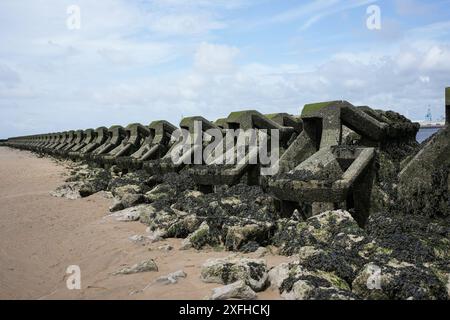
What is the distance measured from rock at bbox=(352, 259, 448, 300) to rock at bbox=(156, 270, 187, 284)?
2.02 metres

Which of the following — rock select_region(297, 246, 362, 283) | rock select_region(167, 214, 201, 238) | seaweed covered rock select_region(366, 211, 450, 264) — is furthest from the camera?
rock select_region(167, 214, 201, 238)

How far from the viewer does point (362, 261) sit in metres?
5.33

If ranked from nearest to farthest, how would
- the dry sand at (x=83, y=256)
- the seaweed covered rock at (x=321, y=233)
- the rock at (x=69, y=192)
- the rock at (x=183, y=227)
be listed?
the dry sand at (x=83, y=256) → the seaweed covered rock at (x=321, y=233) → the rock at (x=183, y=227) → the rock at (x=69, y=192)

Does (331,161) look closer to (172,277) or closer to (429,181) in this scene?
(429,181)

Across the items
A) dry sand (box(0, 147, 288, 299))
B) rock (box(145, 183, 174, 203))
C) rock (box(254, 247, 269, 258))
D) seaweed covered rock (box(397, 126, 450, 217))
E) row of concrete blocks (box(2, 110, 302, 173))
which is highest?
row of concrete blocks (box(2, 110, 302, 173))

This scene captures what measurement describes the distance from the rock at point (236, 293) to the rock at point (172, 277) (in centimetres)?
81

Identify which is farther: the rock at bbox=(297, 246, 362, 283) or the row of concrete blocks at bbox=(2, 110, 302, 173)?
the row of concrete blocks at bbox=(2, 110, 302, 173)

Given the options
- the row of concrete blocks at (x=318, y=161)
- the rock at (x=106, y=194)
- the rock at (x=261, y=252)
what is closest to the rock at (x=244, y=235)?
the rock at (x=261, y=252)

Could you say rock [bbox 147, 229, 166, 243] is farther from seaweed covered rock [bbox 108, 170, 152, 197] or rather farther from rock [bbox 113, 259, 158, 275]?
seaweed covered rock [bbox 108, 170, 152, 197]

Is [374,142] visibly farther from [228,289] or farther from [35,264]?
[35,264]

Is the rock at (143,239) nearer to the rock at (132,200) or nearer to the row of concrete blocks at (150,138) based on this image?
the rock at (132,200)

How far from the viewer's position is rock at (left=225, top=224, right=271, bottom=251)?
271 inches

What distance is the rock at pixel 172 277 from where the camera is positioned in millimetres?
5465

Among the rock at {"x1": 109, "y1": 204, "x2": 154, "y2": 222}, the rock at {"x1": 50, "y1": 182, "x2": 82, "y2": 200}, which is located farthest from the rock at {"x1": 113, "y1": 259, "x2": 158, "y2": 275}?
the rock at {"x1": 50, "y1": 182, "x2": 82, "y2": 200}
